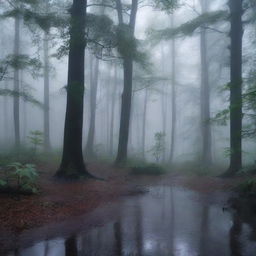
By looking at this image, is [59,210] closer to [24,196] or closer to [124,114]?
[24,196]

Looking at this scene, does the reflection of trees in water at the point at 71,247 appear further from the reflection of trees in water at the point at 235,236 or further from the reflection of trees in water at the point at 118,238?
the reflection of trees in water at the point at 235,236

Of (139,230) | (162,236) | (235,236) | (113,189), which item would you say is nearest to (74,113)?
(113,189)

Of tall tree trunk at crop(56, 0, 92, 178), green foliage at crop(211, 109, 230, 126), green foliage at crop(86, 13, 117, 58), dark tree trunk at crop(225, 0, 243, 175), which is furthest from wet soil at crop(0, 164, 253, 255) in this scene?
green foliage at crop(86, 13, 117, 58)

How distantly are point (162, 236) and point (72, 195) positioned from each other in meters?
4.36

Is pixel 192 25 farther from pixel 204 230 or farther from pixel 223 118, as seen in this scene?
pixel 204 230

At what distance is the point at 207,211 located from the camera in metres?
7.95

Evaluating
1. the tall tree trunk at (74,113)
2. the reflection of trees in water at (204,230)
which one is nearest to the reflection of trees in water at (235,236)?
the reflection of trees in water at (204,230)

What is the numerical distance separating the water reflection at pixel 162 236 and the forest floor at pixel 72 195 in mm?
1255

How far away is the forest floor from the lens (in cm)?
702

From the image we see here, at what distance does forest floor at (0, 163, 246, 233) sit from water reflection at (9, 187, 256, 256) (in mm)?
1255

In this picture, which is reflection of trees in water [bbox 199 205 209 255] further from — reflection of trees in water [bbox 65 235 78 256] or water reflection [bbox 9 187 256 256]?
reflection of trees in water [bbox 65 235 78 256]

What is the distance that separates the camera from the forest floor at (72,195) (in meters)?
7.02

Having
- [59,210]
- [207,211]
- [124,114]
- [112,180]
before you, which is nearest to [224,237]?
[207,211]

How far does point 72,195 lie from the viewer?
31.1ft
